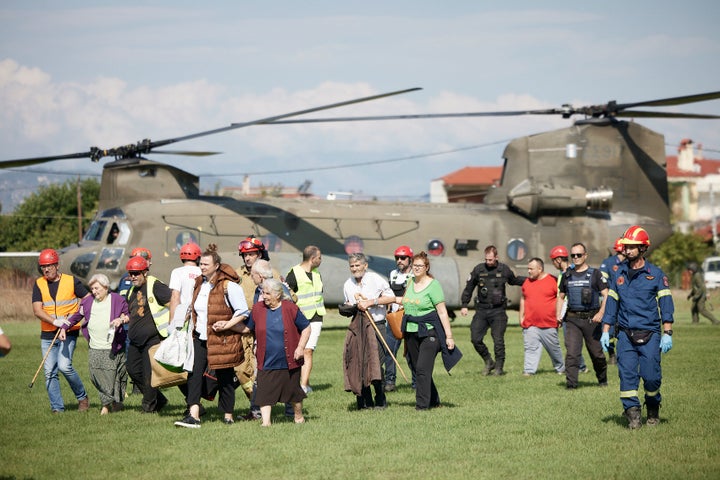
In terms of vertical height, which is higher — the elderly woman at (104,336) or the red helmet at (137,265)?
the red helmet at (137,265)

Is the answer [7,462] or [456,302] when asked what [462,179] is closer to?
[456,302]

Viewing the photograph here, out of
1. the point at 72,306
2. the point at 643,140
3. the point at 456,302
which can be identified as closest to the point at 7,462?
the point at 72,306

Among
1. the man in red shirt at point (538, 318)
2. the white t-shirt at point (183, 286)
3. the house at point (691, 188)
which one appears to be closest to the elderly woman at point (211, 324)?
the white t-shirt at point (183, 286)

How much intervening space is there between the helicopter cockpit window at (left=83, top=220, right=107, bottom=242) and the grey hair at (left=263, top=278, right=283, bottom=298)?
44.6 ft

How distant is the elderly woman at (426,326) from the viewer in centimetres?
1212

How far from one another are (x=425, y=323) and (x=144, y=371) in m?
3.61

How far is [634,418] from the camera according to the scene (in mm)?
10641

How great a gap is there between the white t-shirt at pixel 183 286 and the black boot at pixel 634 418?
198 inches

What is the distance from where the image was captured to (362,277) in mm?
12688

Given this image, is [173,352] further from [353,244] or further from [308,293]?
[353,244]

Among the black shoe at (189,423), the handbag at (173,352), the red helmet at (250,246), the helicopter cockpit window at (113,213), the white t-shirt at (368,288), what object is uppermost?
the helicopter cockpit window at (113,213)

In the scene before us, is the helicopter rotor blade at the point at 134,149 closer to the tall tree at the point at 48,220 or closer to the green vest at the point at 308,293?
the green vest at the point at 308,293

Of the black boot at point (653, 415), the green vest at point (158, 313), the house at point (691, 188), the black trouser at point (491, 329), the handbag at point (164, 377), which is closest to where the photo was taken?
the black boot at point (653, 415)

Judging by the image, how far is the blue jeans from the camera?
12430 millimetres
